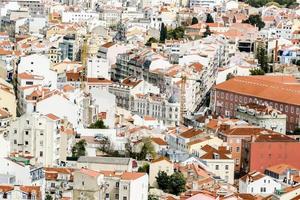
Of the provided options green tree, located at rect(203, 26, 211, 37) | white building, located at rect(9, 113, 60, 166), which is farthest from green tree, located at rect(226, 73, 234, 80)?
white building, located at rect(9, 113, 60, 166)

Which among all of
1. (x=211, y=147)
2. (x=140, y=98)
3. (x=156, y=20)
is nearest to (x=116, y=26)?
(x=156, y=20)

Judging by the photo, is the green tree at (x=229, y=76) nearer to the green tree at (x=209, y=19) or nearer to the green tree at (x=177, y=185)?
the green tree at (x=177, y=185)

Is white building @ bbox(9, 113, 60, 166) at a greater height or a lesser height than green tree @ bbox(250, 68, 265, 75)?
greater

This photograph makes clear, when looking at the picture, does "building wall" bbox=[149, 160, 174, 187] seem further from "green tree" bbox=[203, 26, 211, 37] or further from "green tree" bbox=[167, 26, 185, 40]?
"green tree" bbox=[203, 26, 211, 37]

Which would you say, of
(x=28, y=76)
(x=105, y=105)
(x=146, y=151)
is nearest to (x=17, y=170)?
(x=146, y=151)

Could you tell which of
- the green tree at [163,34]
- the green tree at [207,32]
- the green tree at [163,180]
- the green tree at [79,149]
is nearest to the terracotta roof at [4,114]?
the green tree at [79,149]

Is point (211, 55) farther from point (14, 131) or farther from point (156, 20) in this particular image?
point (14, 131)
